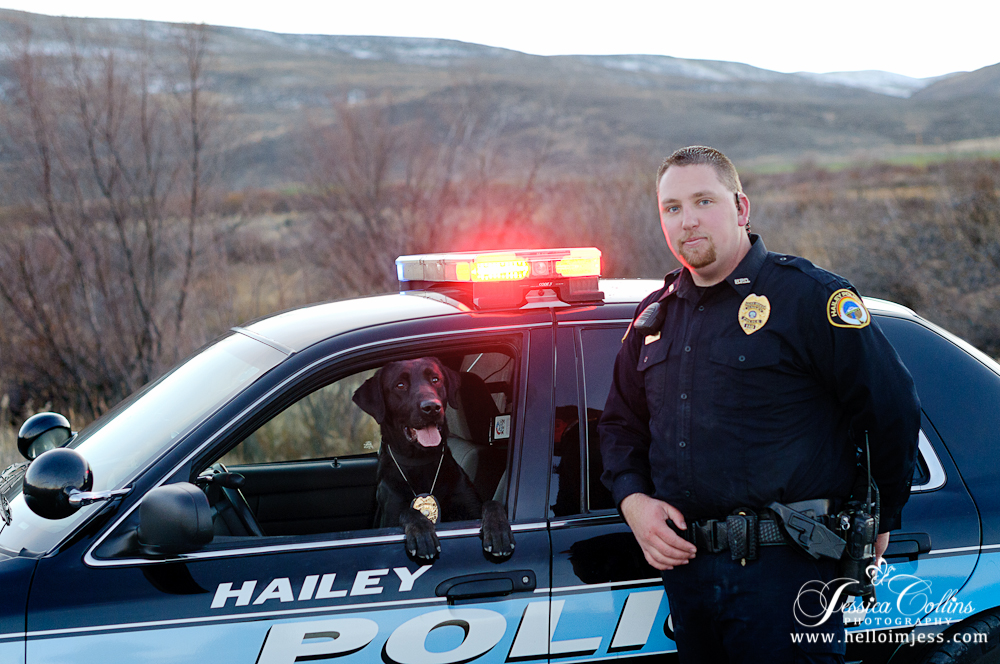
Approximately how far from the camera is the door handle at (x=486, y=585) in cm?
221

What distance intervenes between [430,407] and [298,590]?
0.84 metres

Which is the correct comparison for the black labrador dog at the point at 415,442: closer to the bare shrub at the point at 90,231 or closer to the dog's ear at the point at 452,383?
the dog's ear at the point at 452,383

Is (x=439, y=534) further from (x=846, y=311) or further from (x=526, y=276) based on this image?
(x=846, y=311)

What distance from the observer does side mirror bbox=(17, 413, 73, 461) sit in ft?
9.57

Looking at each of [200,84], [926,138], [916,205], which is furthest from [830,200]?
[926,138]

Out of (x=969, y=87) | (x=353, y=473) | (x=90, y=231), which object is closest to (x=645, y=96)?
(x=969, y=87)

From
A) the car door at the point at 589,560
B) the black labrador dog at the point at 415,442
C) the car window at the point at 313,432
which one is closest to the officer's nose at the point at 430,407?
the black labrador dog at the point at 415,442

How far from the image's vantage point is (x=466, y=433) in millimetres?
3314

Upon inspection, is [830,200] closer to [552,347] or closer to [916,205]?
[916,205]

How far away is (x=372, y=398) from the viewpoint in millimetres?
3016

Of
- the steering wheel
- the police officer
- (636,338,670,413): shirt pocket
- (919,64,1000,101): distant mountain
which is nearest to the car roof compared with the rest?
(636,338,670,413): shirt pocket

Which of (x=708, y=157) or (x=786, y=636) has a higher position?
(x=708, y=157)

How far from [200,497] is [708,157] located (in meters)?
1.64

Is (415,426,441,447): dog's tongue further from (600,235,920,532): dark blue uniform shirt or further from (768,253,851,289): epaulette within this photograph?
(768,253,851,289): epaulette
